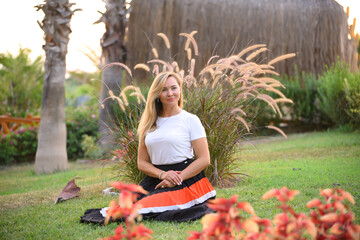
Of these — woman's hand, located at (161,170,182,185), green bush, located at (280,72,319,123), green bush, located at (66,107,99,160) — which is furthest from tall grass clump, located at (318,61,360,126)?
woman's hand, located at (161,170,182,185)

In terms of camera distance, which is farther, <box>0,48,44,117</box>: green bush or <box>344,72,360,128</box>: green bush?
<box>0,48,44,117</box>: green bush

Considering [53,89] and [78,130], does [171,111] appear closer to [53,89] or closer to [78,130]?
[53,89]

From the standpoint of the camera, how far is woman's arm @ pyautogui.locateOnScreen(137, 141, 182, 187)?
3.29 metres

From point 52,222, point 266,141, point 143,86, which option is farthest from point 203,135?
point 143,86

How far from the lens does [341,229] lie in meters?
1.67

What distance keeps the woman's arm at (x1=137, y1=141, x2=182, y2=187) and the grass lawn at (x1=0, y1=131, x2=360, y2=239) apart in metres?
0.37

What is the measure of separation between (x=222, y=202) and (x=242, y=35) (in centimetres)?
889

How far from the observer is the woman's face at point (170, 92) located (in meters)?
3.43

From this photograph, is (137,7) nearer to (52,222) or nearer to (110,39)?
(110,39)

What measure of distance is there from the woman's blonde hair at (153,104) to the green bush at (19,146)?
238 inches

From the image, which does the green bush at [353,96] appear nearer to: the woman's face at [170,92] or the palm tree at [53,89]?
the woman's face at [170,92]

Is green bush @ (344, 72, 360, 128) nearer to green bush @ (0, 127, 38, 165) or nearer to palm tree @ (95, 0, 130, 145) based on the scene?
palm tree @ (95, 0, 130, 145)

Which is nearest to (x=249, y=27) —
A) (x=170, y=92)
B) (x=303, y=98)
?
(x=303, y=98)

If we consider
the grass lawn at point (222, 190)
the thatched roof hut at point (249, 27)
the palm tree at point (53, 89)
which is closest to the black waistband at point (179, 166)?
the grass lawn at point (222, 190)
